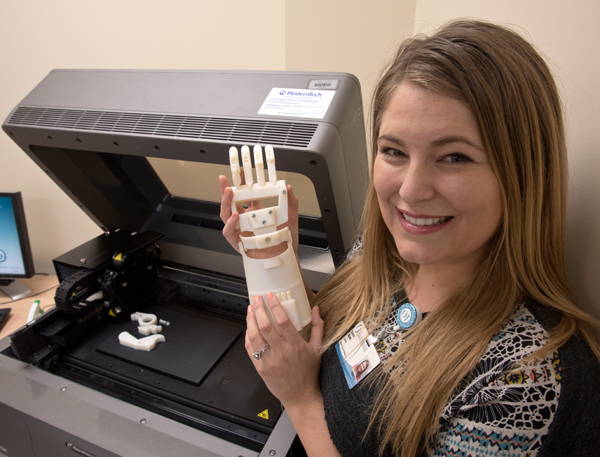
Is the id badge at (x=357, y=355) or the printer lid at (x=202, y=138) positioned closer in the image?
the id badge at (x=357, y=355)

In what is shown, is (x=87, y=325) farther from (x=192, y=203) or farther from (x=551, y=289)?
(x=551, y=289)

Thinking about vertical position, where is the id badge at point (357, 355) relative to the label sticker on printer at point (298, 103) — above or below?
below

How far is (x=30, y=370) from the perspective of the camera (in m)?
1.10

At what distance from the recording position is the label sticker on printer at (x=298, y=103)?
91 cm

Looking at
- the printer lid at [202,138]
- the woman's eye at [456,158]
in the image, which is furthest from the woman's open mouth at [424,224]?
the printer lid at [202,138]

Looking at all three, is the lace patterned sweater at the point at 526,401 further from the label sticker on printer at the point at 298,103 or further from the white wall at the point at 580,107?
the label sticker on printer at the point at 298,103

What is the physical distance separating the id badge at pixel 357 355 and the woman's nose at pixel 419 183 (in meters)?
0.33

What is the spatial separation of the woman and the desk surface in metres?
1.58

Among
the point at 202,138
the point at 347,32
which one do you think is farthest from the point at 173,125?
the point at 347,32

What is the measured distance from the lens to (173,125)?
0.99 m

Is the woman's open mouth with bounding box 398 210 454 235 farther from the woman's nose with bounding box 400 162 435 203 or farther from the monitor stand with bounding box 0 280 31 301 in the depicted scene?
the monitor stand with bounding box 0 280 31 301

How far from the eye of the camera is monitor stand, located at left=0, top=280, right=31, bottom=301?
1.97 metres

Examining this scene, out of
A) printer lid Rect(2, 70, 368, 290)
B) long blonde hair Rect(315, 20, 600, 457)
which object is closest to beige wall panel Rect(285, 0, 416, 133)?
printer lid Rect(2, 70, 368, 290)

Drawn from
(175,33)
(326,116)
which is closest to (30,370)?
(326,116)
